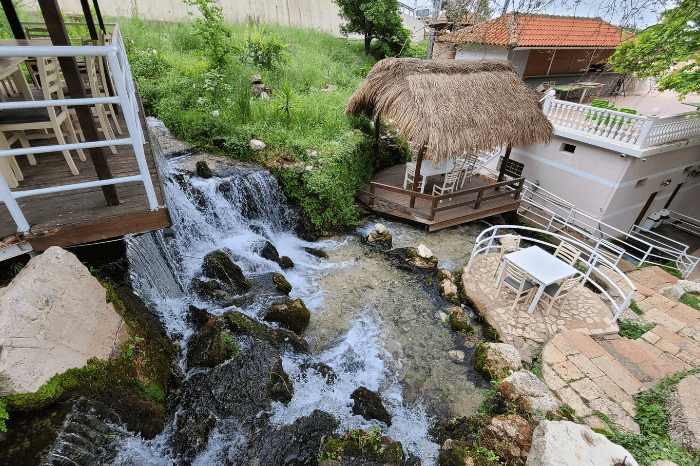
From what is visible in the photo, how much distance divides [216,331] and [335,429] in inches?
90.7

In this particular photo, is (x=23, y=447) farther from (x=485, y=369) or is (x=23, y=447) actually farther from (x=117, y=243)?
(x=485, y=369)

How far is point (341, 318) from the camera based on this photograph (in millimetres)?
6840

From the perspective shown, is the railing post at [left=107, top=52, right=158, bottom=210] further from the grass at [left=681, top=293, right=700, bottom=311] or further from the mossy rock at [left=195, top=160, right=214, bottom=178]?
the grass at [left=681, top=293, right=700, bottom=311]

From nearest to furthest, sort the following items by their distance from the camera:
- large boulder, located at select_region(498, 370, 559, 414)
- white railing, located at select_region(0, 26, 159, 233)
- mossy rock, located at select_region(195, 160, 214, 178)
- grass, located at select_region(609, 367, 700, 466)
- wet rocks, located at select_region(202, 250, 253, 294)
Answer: white railing, located at select_region(0, 26, 159, 233) → grass, located at select_region(609, 367, 700, 466) → large boulder, located at select_region(498, 370, 559, 414) → wet rocks, located at select_region(202, 250, 253, 294) → mossy rock, located at select_region(195, 160, 214, 178)

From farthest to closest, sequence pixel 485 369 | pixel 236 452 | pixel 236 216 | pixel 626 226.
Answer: pixel 626 226 < pixel 236 216 < pixel 485 369 < pixel 236 452

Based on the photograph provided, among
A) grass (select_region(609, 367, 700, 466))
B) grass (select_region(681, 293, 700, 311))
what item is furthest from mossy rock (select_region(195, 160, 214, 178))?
grass (select_region(681, 293, 700, 311))

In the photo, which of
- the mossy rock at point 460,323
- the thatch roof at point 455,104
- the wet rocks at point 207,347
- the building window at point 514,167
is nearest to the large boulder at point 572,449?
the mossy rock at point 460,323

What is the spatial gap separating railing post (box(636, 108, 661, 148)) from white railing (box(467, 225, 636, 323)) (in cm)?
351

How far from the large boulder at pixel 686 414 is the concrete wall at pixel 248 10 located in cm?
1507

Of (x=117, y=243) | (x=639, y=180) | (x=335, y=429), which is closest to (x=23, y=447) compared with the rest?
(x=117, y=243)

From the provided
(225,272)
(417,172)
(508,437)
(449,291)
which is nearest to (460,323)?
(449,291)

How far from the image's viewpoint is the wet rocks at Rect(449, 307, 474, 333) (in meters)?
6.57

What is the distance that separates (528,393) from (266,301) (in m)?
4.71

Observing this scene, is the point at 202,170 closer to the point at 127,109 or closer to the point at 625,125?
the point at 127,109
